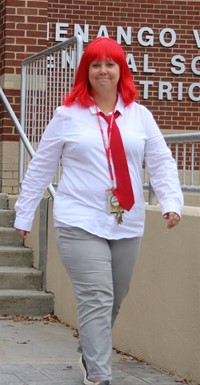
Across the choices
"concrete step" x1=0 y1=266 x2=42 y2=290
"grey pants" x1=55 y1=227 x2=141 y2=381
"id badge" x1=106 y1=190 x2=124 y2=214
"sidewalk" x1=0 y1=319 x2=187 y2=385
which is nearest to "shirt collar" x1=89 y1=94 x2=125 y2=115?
"id badge" x1=106 y1=190 x2=124 y2=214

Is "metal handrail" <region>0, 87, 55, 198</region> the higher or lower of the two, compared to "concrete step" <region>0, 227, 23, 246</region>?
higher

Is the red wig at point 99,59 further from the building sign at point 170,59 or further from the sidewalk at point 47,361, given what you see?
the building sign at point 170,59

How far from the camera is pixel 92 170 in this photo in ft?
17.4

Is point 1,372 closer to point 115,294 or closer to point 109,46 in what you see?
point 115,294

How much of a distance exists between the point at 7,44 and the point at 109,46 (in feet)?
16.2

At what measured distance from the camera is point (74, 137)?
5309 millimetres

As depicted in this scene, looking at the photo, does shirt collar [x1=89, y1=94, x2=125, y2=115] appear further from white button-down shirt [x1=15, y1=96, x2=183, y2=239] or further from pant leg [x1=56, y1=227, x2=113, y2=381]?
pant leg [x1=56, y1=227, x2=113, y2=381]

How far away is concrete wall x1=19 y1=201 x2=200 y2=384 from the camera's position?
5.88 m

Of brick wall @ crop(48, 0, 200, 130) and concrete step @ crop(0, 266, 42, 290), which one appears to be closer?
concrete step @ crop(0, 266, 42, 290)

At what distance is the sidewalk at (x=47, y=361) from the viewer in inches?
234

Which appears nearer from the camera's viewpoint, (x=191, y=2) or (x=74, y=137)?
(x=74, y=137)

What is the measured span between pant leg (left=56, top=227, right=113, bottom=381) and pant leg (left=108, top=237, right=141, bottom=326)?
0.10 m

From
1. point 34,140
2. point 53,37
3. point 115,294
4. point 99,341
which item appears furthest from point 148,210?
point 53,37

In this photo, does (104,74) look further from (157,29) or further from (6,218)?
(157,29)
